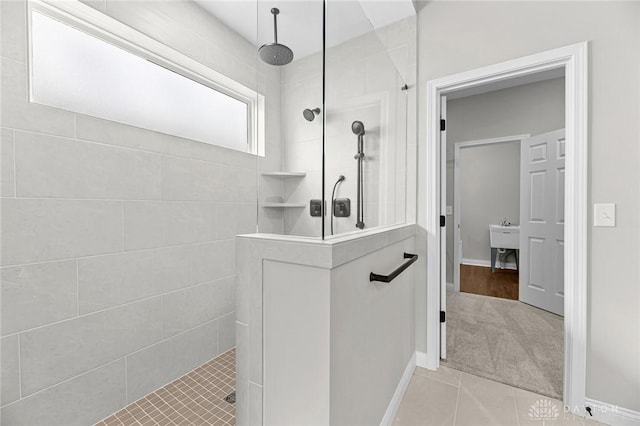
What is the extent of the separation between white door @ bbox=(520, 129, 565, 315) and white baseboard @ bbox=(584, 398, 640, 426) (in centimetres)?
180

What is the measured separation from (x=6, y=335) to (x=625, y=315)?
2.95 m

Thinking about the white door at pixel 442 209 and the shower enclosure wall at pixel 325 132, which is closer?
the shower enclosure wall at pixel 325 132

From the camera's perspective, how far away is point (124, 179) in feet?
5.24

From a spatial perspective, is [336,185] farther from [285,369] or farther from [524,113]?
[524,113]

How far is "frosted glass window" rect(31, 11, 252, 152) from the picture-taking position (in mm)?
1366

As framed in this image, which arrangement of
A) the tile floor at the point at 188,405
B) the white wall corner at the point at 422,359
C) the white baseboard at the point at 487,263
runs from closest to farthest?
1. the tile floor at the point at 188,405
2. the white wall corner at the point at 422,359
3. the white baseboard at the point at 487,263

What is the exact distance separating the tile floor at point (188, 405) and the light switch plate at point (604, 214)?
2.26 metres

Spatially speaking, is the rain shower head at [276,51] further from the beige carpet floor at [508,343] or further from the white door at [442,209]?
the beige carpet floor at [508,343]

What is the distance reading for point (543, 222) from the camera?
133 inches

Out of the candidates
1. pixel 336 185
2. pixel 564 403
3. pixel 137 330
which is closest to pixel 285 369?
pixel 336 185

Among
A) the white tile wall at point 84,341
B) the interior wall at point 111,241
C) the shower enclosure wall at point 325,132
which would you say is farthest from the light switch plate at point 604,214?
the white tile wall at point 84,341

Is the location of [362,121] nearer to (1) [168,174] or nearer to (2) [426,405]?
(1) [168,174]

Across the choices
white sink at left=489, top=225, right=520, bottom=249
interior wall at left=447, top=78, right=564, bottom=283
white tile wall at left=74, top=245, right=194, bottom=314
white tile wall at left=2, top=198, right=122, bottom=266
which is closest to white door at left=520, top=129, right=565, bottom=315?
interior wall at left=447, top=78, right=564, bottom=283

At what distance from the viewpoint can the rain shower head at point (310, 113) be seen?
1049mm
